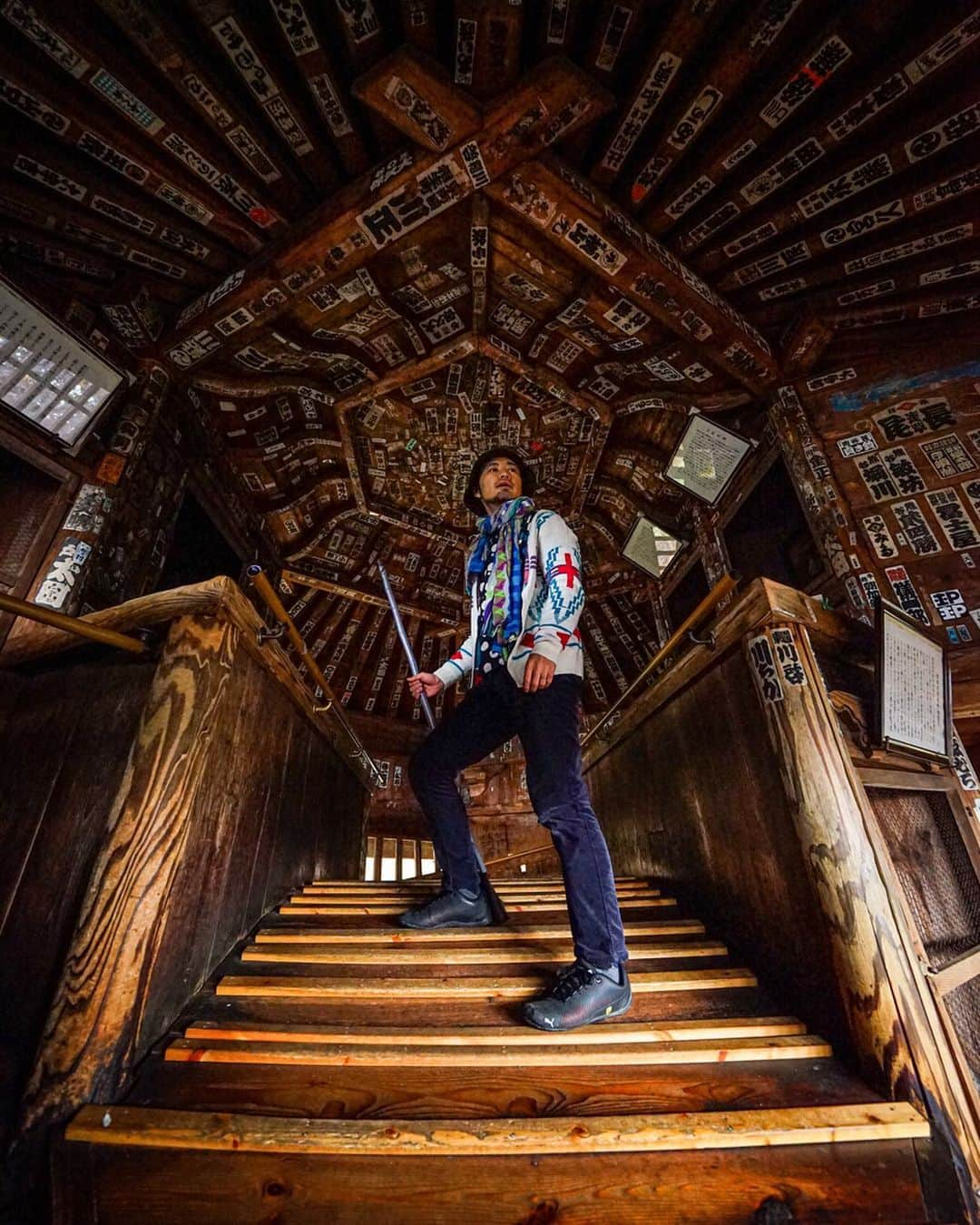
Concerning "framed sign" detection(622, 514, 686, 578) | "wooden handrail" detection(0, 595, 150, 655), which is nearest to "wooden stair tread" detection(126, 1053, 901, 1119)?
"wooden handrail" detection(0, 595, 150, 655)

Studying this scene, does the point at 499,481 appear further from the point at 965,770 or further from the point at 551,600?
the point at 965,770

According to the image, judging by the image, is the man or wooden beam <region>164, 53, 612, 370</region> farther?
wooden beam <region>164, 53, 612, 370</region>

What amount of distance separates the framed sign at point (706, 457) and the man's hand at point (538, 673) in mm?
4841

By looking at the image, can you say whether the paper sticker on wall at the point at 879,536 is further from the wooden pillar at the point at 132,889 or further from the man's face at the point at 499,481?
the wooden pillar at the point at 132,889

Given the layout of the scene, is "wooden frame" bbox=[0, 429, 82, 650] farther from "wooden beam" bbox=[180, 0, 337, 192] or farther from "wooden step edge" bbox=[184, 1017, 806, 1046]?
"wooden step edge" bbox=[184, 1017, 806, 1046]

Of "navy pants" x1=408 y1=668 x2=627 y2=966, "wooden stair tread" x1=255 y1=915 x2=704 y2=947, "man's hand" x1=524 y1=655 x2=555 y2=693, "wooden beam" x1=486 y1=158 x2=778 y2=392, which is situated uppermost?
"wooden beam" x1=486 y1=158 x2=778 y2=392

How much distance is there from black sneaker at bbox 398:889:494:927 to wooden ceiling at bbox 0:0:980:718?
4696mm

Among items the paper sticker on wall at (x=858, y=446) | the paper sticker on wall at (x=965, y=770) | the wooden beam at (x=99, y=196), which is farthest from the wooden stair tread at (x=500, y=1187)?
the wooden beam at (x=99, y=196)

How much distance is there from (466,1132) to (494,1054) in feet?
0.91

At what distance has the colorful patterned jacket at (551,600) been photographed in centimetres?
188

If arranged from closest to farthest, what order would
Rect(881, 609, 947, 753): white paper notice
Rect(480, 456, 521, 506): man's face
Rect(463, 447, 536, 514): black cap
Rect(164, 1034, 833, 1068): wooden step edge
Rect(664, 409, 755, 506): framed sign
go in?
1. Rect(164, 1034, 833, 1068): wooden step edge
2. Rect(881, 609, 947, 753): white paper notice
3. Rect(480, 456, 521, 506): man's face
4. Rect(463, 447, 536, 514): black cap
5. Rect(664, 409, 755, 506): framed sign

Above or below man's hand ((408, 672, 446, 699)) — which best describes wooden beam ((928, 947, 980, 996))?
below

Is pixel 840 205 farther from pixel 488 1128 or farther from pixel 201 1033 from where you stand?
pixel 201 1033

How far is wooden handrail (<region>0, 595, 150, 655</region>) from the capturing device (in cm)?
154
